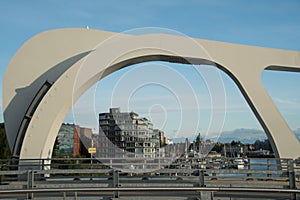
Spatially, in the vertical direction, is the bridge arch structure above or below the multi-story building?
above

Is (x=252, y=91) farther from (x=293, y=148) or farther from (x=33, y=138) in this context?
(x=33, y=138)

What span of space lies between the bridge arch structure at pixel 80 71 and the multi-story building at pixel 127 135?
2.07 m

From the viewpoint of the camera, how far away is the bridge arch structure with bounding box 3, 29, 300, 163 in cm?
1539

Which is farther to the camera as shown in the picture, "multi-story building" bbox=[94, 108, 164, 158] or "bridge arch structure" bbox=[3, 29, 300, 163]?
"multi-story building" bbox=[94, 108, 164, 158]

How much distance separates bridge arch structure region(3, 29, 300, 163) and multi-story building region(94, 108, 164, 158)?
2066mm

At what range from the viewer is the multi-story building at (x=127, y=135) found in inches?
641

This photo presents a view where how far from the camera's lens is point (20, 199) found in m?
8.14

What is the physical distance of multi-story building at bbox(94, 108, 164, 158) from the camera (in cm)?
1628

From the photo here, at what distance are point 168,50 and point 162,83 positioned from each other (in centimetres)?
393

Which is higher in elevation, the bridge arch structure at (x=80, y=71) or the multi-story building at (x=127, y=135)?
the bridge arch structure at (x=80, y=71)

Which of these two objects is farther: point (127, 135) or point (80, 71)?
point (127, 135)

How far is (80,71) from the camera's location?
15828 mm

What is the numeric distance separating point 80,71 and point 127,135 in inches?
153

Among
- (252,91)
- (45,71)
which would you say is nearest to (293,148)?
(252,91)
